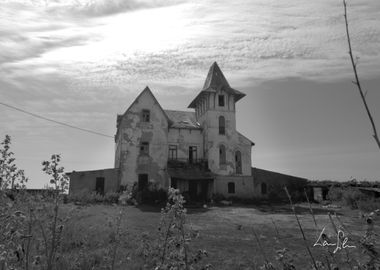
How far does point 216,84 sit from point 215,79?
99cm

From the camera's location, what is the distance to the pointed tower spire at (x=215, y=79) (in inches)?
1503

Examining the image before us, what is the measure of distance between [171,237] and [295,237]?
1015 cm

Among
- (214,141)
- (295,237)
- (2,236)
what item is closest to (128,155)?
(214,141)

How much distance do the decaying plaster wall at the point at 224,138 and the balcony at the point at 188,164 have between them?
688 millimetres

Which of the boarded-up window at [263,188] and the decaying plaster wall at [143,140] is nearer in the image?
the decaying plaster wall at [143,140]

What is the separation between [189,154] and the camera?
3653cm

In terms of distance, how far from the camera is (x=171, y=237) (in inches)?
167

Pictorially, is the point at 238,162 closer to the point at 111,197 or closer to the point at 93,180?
the point at 111,197

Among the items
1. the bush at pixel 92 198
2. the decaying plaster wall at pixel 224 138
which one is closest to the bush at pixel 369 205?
the decaying plaster wall at pixel 224 138

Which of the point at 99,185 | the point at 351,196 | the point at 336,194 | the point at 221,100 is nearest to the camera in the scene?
the point at 351,196

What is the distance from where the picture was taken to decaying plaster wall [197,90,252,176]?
35625mm

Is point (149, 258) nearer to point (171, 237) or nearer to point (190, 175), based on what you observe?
point (171, 237)

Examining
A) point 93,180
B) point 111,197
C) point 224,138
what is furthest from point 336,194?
point 93,180

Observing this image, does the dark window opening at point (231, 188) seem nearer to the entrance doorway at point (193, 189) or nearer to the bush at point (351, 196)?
the entrance doorway at point (193, 189)
